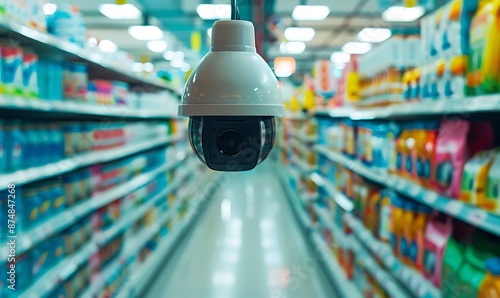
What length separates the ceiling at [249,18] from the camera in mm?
8102

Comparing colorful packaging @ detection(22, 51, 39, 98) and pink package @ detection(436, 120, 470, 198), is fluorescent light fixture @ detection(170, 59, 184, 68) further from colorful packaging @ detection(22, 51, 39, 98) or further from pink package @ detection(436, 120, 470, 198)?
pink package @ detection(436, 120, 470, 198)

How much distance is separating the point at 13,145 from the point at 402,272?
194 centimetres

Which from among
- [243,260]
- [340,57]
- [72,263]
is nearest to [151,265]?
[243,260]

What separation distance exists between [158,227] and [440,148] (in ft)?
11.9

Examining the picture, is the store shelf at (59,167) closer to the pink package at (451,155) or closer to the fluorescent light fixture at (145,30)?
the pink package at (451,155)

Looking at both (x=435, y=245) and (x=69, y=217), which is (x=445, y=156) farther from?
(x=69, y=217)

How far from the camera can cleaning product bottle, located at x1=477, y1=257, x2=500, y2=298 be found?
5.08ft

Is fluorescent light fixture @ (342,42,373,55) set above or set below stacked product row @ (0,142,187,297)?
above

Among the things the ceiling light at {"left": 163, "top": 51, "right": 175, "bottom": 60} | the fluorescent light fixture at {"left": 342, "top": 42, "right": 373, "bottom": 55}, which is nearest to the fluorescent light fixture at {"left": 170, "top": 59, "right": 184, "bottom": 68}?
the ceiling light at {"left": 163, "top": 51, "right": 175, "bottom": 60}

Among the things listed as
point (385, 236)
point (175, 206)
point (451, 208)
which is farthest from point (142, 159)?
point (451, 208)

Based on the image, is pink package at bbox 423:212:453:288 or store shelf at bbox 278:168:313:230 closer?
pink package at bbox 423:212:453:288

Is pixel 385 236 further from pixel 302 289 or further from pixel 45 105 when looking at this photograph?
pixel 45 105

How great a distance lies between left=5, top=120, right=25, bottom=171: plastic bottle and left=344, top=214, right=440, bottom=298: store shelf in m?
1.89

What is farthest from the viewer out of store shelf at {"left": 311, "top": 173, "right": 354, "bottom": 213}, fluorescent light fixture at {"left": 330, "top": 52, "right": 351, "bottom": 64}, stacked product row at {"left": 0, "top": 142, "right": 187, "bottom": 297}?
fluorescent light fixture at {"left": 330, "top": 52, "right": 351, "bottom": 64}
